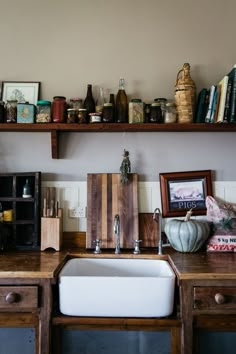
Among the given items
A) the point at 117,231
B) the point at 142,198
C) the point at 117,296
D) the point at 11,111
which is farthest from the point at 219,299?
the point at 11,111

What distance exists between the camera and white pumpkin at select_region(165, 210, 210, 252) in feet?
5.83

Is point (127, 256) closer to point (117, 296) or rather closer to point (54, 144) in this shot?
point (117, 296)

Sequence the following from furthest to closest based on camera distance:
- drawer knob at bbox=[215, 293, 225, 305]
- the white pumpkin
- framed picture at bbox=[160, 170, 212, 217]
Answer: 1. framed picture at bbox=[160, 170, 212, 217]
2. the white pumpkin
3. drawer knob at bbox=[215, 293, 225, 305]

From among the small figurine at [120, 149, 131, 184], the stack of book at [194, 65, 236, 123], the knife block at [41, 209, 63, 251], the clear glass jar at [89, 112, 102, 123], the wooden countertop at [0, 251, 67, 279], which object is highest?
the stack of book at [194, 65, 236, 123]

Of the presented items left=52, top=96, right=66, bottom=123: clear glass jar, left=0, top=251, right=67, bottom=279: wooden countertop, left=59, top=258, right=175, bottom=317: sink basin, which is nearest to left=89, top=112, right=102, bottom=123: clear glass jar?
left=52, top=96, right=66, bottom=123: clear glass jar

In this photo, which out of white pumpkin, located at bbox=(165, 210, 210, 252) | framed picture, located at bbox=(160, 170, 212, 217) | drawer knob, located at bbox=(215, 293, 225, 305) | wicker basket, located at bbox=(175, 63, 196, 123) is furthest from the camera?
framed picture, located at bbox=(160, 170, 212, 217)

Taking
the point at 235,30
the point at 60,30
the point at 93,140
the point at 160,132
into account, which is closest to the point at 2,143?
the point at 93,140

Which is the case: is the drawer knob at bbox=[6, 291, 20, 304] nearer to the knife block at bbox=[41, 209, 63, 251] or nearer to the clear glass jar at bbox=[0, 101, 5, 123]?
the knife block at bbox=[41, 209, 63, 251]

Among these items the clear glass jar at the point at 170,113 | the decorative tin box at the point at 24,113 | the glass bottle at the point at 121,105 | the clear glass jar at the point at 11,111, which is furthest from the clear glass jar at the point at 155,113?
the clear glass jar at the point at 11,111

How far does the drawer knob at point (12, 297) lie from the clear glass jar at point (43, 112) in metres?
0.95

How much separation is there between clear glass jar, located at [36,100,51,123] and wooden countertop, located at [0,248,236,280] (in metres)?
0.76

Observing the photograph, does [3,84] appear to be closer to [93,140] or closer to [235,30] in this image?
[93,140]

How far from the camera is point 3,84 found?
6.69 feet

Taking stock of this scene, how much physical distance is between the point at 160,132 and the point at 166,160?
18cm
